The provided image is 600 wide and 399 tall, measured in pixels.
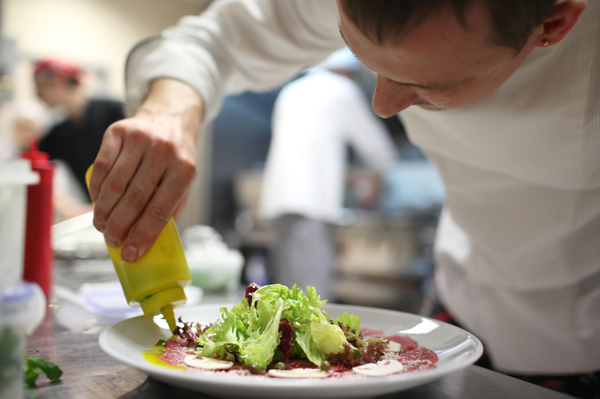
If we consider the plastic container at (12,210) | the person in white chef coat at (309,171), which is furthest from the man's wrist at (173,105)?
the person in white chef coat at (309,171)

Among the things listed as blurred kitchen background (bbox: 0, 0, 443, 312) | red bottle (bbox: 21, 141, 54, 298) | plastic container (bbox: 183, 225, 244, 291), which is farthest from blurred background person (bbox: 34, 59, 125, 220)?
red bottle (bbox: 21, 141, 54, 298)

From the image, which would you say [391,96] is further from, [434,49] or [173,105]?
[173,105]

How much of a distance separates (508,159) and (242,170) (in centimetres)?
464

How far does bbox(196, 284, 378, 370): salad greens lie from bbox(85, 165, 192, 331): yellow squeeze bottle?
0.30 ft

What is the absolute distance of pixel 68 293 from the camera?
133 centimetres

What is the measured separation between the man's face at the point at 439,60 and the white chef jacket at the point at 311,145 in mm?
2390

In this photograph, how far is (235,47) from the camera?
1.29m

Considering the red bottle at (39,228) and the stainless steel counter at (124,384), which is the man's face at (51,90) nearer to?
the red bottle at (39,228)

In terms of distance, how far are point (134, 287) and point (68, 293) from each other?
2.21 ft

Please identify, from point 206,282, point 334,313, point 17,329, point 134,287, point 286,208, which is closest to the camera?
point 17,329

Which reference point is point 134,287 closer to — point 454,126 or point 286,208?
point 454,126

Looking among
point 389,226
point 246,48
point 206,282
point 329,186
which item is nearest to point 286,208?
point 329,186

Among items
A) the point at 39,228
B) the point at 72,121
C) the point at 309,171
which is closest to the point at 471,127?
the point at 39,228

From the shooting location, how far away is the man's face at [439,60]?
22.2 inches
